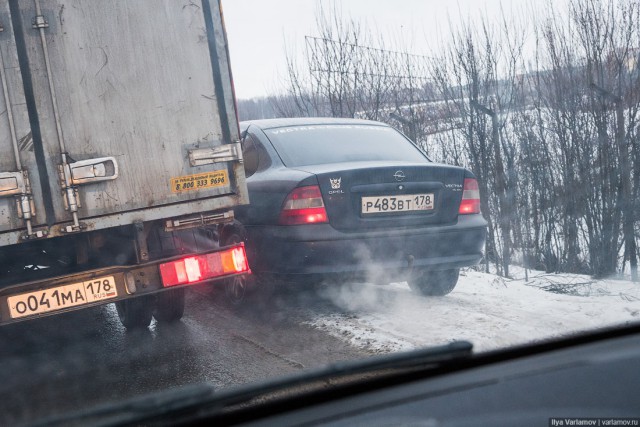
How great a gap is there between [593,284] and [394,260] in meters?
4.18

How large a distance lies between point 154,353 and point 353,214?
70.2 inches

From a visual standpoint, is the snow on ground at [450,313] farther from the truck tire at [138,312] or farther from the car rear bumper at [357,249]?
the truck tire at [138,312]

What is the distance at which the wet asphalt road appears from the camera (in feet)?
12.7

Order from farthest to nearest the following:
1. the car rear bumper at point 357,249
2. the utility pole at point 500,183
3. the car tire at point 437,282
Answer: the utility pole at point 500,183
the car tire at point 437,282
the car rear bumper at point 357,249

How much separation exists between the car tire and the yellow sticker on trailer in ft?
6.73

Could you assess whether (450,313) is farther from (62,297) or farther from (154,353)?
(62,297)

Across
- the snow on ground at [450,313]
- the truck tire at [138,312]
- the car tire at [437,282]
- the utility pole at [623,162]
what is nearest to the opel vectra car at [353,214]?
the car tire at [437,282]

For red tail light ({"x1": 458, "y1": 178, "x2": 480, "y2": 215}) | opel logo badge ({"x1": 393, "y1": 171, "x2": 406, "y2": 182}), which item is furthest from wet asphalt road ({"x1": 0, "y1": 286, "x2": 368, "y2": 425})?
red tail light ({"x1": 458, "y1": 178, "x2": 480, "y2": 215})

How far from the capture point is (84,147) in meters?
4.16

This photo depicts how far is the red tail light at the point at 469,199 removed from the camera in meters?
5.33

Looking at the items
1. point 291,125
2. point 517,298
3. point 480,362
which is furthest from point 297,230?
point 480,362

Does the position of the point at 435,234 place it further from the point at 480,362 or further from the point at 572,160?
the point at 572,160

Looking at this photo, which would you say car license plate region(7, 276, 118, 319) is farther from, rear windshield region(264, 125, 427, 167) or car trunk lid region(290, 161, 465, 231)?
rear windshield region(264, 125, 427, 167)

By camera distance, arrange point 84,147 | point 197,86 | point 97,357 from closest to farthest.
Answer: point 84,147 → point 197,86 → point 97,357
